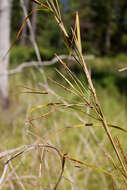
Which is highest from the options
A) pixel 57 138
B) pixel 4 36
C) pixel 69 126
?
pixel 4 36

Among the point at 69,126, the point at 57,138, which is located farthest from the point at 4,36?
the point at 69,126

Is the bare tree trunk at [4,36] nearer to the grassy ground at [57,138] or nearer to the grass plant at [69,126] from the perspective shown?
the grassy ground at [57,138]

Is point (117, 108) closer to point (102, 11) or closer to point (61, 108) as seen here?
point (61, 108)

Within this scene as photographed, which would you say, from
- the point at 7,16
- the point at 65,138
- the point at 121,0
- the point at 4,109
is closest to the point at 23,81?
the point at 4,109

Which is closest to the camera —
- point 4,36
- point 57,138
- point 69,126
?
point 69,126

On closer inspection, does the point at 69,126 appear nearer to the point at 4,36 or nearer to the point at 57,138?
the point at 57,138

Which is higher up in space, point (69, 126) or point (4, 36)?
point (4, 36)

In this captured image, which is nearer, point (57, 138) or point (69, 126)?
point (69, 126)

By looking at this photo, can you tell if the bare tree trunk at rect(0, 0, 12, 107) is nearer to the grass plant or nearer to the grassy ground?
the grassy ground

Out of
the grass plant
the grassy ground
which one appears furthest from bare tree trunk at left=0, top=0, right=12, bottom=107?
the grass plant

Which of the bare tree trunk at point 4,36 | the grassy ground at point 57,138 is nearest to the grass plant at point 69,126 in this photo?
the grassy ground at point 57,138

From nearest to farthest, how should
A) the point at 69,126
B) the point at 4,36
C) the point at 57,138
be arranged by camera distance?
the point at 69,126 → the point at 57,138 → the point at 4,36
